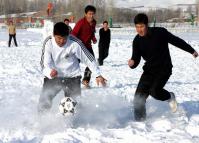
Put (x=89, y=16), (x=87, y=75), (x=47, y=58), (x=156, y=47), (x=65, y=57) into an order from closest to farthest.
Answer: (x=47, y=58), (x=65, y=57), (x=156, y=47), (x=89, y=16), (x=87, y=75)

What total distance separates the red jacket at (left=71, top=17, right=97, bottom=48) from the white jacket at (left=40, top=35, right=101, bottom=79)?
10.2ft

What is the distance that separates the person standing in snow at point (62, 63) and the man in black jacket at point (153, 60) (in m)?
0.71

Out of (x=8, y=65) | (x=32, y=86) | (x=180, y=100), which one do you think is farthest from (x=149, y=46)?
(x=8, y=65)

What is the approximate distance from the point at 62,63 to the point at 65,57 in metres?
0.12

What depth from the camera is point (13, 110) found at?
6871mm

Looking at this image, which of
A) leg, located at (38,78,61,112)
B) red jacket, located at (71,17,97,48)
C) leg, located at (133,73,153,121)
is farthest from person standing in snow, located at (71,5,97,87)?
leg, located at (38,78,61,112)

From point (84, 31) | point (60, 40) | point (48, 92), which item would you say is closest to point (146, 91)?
point (48, 92)

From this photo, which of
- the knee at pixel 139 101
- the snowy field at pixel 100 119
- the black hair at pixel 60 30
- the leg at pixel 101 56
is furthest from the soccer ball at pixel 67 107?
the leg at pixel 101 56

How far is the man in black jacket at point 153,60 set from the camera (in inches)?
232

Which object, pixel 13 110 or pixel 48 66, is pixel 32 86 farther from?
pixel 48 66

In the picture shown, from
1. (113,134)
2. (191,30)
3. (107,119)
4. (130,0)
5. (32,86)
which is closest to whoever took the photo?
(113,134)

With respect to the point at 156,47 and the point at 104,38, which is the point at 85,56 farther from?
the point at 104,38

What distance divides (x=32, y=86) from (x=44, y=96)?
154 inches

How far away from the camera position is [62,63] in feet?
18.9
